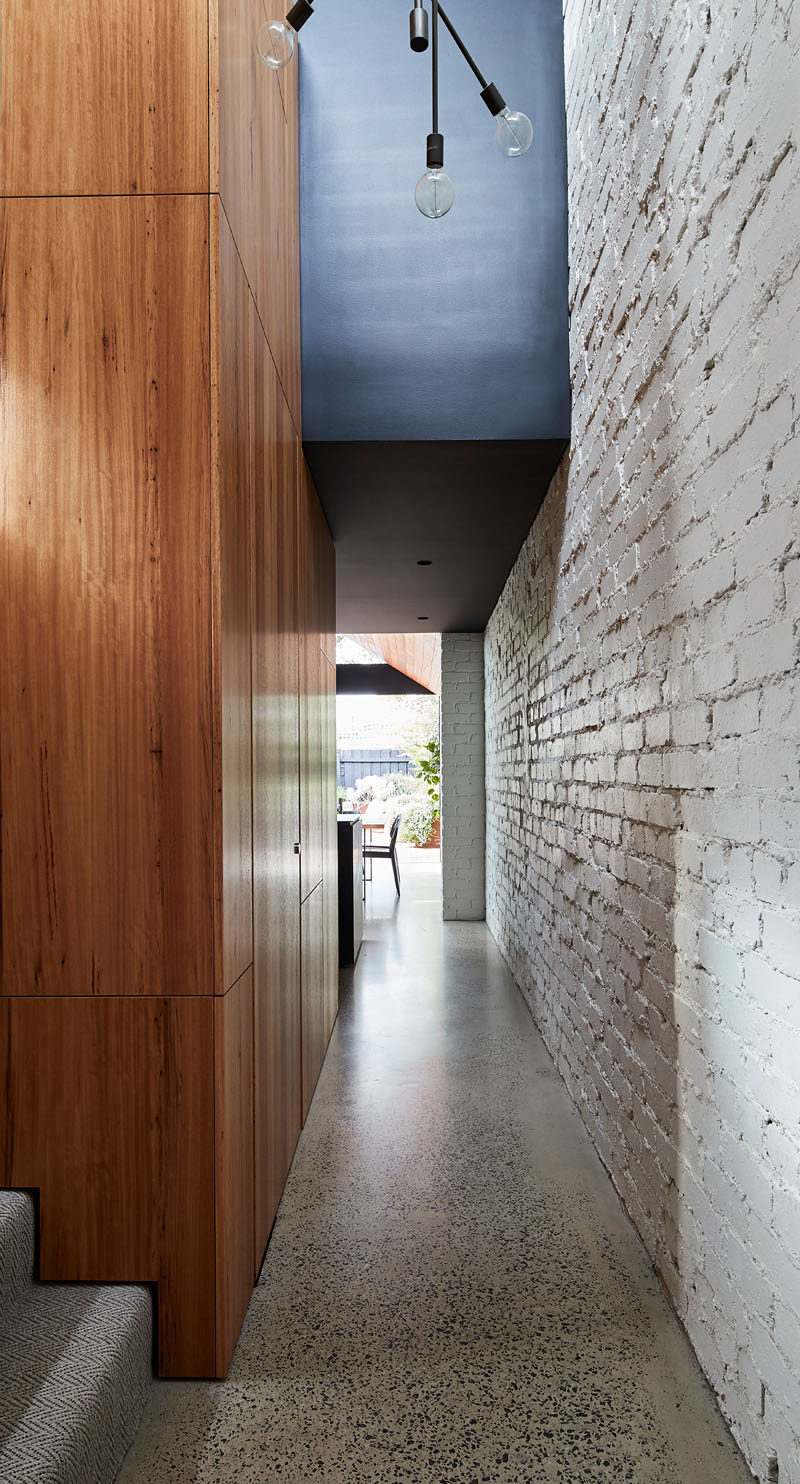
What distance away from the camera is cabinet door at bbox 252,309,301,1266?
2.25 m

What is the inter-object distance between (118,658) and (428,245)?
6.86ft

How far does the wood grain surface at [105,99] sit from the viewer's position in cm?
183

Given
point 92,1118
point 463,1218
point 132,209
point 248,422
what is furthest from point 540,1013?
point 132,209

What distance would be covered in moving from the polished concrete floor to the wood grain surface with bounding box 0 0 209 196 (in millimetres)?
2334

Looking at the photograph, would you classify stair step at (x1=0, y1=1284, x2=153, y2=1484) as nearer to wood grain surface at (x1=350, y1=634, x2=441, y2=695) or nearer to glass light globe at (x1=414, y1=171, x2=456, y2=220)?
glass light globe at (x1=414, y1=171, x2=456, y2=220)

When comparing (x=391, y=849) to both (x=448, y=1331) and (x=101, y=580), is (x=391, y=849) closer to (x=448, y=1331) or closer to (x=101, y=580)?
(x=448, y=1331)

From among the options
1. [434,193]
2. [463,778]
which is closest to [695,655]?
[434,193]

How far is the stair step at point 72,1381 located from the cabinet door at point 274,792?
1.56 feet

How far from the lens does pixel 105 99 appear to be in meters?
1.83

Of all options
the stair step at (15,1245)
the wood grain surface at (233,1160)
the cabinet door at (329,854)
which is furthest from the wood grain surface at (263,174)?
the stair step at (15,1245)

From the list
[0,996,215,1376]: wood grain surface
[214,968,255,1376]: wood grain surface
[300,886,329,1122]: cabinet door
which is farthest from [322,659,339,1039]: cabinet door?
[0,996,215,1376]: wood grain surface

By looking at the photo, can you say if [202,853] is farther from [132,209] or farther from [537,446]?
[537,446]

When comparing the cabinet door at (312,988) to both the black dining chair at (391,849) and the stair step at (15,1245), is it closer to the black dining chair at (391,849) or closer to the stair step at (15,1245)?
the stair step at (15,1245)

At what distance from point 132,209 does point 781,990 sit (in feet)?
6.11
